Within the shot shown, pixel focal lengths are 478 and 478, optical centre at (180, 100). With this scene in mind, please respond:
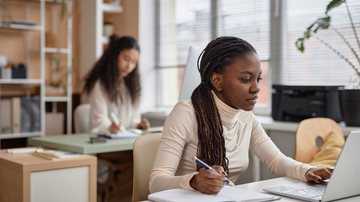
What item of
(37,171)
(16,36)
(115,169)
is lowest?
(115,169)

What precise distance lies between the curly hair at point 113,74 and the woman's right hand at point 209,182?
219cm

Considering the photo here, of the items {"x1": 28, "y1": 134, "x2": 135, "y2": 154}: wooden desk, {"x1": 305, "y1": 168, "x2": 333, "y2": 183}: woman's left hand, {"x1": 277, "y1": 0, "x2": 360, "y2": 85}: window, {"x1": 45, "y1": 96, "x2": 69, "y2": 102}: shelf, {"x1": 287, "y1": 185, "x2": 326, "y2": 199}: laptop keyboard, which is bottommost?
{"x1": 28, "y1": 134, "x2": 135, "y2": 154}: wooden desk

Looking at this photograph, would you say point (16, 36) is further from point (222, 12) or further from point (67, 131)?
point (222, 12)

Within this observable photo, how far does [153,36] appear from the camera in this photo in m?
4.64

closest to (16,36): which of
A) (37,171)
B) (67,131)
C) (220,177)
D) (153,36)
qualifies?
(67,131)

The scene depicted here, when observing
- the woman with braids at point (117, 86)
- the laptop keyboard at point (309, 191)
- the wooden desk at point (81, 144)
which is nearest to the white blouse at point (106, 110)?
the woman with braids at point (117, 86)

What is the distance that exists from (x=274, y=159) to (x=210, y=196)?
1.91 feet

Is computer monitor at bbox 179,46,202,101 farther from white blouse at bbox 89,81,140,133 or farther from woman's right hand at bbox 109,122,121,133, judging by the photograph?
white blouse at bbox 89,81,140,133

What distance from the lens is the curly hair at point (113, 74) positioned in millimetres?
3402

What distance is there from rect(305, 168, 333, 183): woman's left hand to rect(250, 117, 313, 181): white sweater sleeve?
0.09ft

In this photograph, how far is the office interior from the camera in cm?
304

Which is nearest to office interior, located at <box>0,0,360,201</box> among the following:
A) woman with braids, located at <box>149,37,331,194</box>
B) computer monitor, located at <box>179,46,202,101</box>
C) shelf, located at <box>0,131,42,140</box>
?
shelf, located at <box>0,131,42,140</box>

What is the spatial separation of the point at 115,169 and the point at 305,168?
1948 millimetres

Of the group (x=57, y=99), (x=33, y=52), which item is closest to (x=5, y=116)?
(x=57, y=99)
